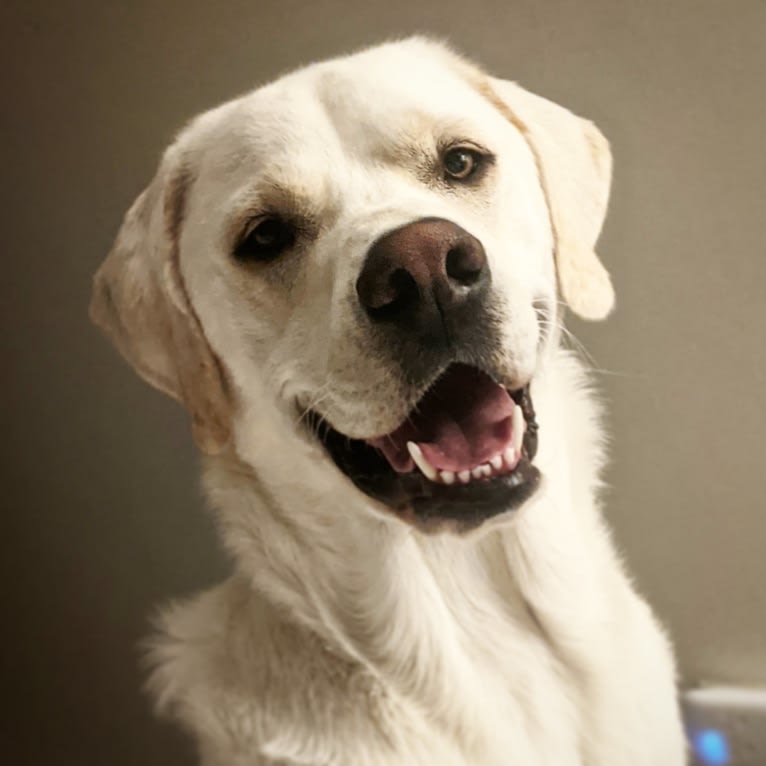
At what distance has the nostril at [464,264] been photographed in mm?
826

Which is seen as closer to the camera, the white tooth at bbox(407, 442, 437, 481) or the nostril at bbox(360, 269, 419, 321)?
the nostril at bbox(360, 269, 419, 321)

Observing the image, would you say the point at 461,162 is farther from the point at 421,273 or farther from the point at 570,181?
the point at 421,273

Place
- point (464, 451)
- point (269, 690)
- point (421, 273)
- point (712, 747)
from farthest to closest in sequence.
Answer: point (712, 747)
point (269, 690)
point (464, 451)
point (421, 273)

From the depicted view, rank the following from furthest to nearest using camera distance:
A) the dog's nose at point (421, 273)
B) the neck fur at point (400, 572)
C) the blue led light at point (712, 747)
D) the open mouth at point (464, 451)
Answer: the blue led light at point (712, 747) → the neck fur at point (400, 572) → the open mouth at point (464, 451) → the dog's nose at point (421, 273)

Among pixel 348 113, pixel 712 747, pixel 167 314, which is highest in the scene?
pixel 348 113

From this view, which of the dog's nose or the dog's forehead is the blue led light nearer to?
the dog's nose

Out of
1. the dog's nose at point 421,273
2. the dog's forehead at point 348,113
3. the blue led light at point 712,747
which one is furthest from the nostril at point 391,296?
the blue led light at point 712,747

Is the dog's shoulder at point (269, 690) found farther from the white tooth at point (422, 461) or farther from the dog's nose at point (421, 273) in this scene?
the dog's nose at point (421, 273)

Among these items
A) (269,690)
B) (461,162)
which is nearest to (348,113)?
(461,162)

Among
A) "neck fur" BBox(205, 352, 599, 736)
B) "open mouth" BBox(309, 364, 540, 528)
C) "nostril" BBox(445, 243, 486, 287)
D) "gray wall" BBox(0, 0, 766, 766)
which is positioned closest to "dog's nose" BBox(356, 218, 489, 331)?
"nostril" BBox(445, 243, 486, 287)

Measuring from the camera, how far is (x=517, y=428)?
0.97 m

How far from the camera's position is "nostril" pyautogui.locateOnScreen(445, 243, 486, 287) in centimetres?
83

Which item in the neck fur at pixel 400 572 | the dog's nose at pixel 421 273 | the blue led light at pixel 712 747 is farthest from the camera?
the blue led light at pixel 712 747

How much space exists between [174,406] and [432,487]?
21.2 inches
